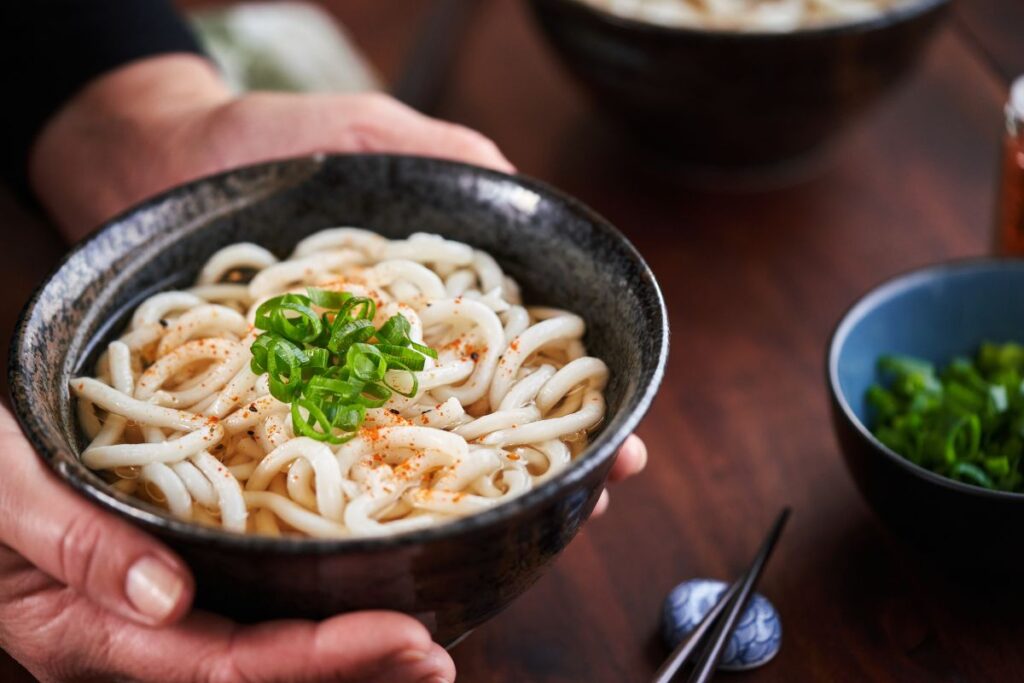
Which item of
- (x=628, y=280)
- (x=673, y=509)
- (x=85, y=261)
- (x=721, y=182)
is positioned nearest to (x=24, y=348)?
(x=85, y=261)

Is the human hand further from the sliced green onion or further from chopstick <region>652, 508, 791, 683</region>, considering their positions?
chopstick <region>652, 508, 791, 683</region>

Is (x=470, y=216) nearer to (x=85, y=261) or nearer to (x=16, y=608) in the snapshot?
(x=85, y=261)

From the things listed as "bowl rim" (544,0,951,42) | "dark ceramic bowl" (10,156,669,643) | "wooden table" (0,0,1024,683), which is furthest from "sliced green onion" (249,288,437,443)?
"bowl rim" (544,0,951,42)

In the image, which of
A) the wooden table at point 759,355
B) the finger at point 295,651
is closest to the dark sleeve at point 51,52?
the wooden table at point 759,355

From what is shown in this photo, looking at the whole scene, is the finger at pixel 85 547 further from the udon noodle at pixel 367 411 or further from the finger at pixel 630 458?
the finger at pixel 630 458

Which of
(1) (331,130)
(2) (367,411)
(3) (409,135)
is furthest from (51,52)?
(2) (367,411)

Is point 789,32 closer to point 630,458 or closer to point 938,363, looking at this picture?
point 938,363
